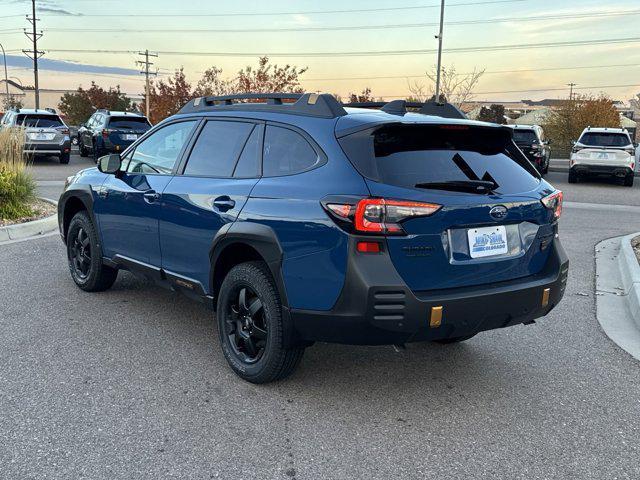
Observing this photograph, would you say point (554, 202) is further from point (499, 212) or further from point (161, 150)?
point (161, 150)

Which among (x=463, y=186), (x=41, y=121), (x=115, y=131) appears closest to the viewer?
(x=463, y=186)

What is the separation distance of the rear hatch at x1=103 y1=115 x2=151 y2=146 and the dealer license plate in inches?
728

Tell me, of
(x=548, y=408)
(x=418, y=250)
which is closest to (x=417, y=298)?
(x=418, y=250)

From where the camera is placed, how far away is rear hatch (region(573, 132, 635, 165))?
19.0 meters

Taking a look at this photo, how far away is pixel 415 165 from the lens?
3.45 metres

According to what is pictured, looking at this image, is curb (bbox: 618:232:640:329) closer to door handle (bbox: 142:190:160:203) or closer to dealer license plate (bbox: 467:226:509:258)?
dealer license plate (bbox: 467:226:509:258)

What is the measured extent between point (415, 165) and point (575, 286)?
401 cm

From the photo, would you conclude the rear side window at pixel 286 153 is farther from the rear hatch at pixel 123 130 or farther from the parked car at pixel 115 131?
the rear hatch at pixel 123 130

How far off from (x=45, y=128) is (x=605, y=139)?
18.1 meters

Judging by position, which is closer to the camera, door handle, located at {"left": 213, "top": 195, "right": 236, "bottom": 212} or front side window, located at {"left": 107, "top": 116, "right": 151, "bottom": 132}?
door handle, located at {"left": 213, "top": 195, "right": 236, "bottom": 212}

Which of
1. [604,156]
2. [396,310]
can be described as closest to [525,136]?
[604,156]

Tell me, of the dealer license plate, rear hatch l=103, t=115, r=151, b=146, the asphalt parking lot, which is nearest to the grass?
the asphalt parking lot

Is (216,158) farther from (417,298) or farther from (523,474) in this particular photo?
(523,474)

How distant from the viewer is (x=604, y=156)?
19016 mm
